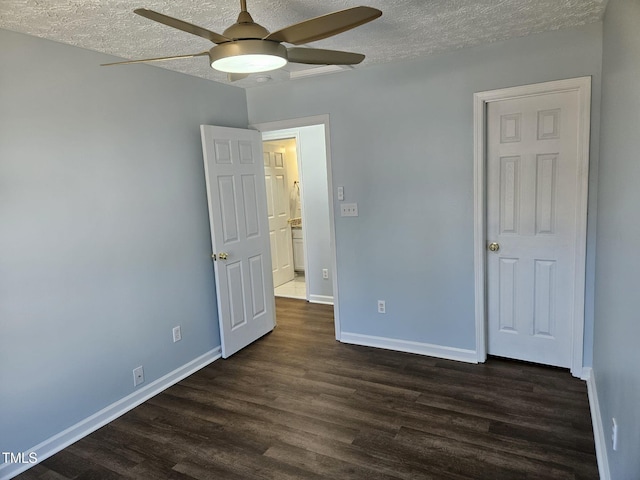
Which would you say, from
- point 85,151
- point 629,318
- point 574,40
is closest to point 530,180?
point 574,40

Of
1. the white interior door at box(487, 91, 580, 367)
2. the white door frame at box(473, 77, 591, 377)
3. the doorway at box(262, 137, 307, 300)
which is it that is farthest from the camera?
the doorway at box(262, 137, 307, 300)

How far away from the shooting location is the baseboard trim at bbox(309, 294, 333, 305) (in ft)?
16.6

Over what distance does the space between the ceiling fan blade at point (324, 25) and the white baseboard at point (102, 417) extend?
2548 millimetres

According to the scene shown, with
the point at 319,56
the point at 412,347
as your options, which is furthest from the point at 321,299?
the point at 319,56

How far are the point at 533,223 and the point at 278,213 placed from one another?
3.61 m

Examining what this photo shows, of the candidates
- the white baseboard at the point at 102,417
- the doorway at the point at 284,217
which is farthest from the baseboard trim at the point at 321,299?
the white baseboard at the point at 102,417

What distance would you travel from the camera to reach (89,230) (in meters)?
2.61

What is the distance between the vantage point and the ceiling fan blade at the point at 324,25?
57.1 inches

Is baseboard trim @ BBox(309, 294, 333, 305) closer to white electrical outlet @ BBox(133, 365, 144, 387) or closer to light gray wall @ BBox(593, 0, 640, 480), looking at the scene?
white electrical outlet @ BBox(133, 365, 144, 387)

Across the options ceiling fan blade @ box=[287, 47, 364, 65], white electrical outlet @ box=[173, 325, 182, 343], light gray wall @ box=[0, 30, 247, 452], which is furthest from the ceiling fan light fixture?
white electrical outlet @ box=[173, 325, 182, 343]

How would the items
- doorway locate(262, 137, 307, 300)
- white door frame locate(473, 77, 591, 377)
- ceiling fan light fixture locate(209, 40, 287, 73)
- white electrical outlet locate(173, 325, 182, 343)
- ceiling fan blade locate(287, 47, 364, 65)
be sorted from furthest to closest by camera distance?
doorway locate(262, 137, 307, 300), white electrical outlet locate(173, 325, 182, 343), white door frame locate(473, 77, 591, 377), ceiling fan blade locate(287, 47, 364, 65), ceiling fan light fixture locate(209, 40, 287, 73)

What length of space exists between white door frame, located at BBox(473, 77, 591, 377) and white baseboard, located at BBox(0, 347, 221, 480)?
7.59 ft

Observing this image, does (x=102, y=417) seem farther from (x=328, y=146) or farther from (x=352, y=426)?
(x=328, y=146)

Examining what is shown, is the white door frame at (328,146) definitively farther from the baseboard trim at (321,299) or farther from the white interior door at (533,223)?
the white interior door at (533,223)
